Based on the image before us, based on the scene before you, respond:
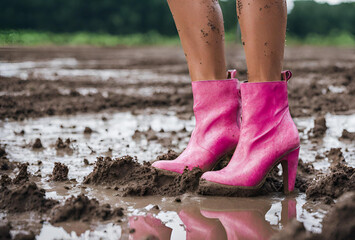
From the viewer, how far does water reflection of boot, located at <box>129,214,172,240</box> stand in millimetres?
1332

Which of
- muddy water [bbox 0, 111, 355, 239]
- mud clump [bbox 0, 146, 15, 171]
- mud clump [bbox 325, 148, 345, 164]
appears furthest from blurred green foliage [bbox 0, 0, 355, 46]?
mud clump [bbox 325, 148, 345, 164]

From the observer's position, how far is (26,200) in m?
1.54

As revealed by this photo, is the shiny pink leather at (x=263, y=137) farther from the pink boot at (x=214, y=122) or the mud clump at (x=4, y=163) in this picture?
the mud clump at (x=4, y=163)

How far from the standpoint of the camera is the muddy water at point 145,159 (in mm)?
1403

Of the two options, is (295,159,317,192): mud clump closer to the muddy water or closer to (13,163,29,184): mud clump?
the muddy water

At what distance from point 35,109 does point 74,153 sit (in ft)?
5.19

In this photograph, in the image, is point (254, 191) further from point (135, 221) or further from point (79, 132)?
point (79, 132)

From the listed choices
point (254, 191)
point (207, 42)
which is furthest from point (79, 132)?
point (254, 191)

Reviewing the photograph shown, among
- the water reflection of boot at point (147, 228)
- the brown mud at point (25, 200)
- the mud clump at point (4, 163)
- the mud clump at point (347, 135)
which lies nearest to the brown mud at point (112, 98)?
the mud clump at point (347, 135)

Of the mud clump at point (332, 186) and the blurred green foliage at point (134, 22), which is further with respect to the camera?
the blurred green foliage at point (134, 22)

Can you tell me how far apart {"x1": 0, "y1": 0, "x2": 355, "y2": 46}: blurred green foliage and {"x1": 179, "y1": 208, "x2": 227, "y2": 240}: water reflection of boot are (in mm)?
21304

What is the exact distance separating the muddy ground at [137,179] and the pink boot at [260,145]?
7 centimetres

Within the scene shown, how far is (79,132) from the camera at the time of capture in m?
3.12

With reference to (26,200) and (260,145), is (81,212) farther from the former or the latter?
(260,145)
